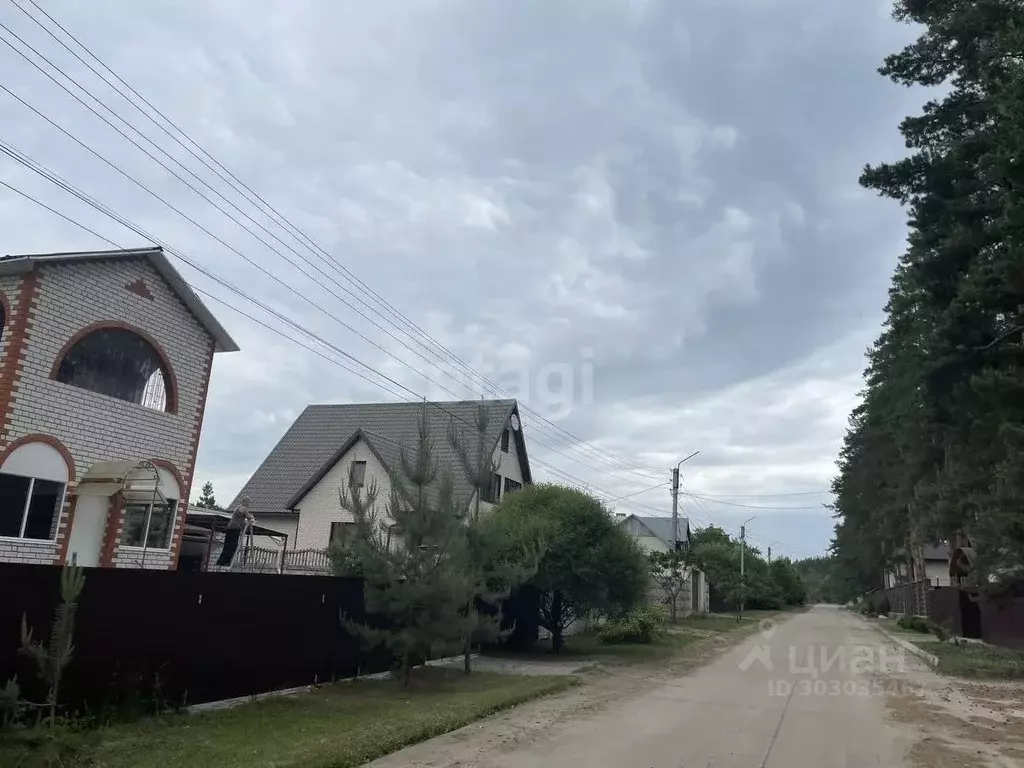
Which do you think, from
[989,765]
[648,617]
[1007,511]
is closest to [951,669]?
[1007,511]

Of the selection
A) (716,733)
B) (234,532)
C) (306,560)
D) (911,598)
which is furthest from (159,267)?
(911,598)

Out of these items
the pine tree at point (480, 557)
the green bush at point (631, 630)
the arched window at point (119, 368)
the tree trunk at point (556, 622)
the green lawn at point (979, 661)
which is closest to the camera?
the pine tree at point (480, 557)

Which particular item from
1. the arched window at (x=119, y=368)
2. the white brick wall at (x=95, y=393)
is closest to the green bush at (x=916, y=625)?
the white brick wall at (x=95, y=393)

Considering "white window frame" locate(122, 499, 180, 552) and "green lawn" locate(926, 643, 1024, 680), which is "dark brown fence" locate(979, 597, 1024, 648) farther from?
"white window frame" locate(122, 499, 180, 552)

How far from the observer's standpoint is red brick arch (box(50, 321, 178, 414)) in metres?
14.4

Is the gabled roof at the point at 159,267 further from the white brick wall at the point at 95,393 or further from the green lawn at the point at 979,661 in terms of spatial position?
the green lawn at the point at 979,661

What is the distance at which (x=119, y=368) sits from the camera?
52.3ft

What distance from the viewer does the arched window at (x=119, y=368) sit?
14.9 m

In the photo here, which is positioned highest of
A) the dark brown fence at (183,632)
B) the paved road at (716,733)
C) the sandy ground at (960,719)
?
the dark brown fence at (183,632)

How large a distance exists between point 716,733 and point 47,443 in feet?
41.4

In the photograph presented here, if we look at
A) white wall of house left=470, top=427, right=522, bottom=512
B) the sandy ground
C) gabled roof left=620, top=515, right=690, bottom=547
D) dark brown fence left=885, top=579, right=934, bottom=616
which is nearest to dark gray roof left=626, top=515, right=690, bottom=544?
gabled roof left=620, top=515, right=690, bottom=547

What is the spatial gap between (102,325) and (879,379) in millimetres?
37087

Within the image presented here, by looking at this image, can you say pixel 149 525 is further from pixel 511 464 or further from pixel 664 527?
pixel 664 527

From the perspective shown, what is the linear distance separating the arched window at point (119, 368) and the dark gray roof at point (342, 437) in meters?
11.1
